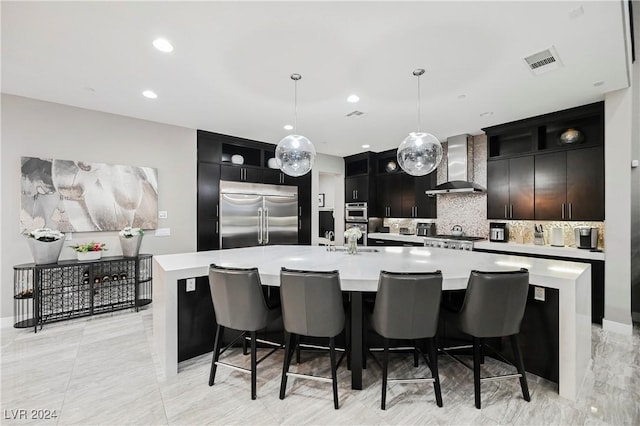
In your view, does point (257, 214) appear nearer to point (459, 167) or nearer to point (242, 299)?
point (242, 299)

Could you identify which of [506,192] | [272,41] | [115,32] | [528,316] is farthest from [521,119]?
[115,32]

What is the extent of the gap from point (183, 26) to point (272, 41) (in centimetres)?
68

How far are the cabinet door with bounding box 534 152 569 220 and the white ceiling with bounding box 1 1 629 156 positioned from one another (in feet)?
2.42

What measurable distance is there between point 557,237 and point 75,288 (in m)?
6.84

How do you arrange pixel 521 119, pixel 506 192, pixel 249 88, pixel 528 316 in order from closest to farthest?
pixel 528 316 → pixel 249 88 → pixel 521 119 → pixel 506 192

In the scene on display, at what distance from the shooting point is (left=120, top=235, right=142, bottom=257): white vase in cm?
405

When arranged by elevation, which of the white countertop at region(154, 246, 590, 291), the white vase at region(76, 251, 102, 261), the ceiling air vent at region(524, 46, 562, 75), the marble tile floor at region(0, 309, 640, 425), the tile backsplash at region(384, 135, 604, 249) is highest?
the ceiling air vent at region(524, 46, 562, 75)

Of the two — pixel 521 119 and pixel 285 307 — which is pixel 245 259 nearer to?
pixel 285 307

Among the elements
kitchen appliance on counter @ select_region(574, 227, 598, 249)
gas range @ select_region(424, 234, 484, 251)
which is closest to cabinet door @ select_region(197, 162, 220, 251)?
gas range @ select_region(424, 234, 484, 251)

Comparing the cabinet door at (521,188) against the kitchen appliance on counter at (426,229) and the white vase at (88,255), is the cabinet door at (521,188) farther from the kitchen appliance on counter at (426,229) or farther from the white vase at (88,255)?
the white vase at (88,255)

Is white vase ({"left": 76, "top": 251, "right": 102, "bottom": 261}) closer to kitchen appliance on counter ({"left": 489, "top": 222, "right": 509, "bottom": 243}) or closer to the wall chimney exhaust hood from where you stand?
the wall chimney exhaust hood

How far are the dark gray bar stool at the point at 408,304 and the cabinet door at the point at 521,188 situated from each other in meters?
3.51

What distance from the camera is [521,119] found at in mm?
4406

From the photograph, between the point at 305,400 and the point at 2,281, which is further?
the point at 2,281
